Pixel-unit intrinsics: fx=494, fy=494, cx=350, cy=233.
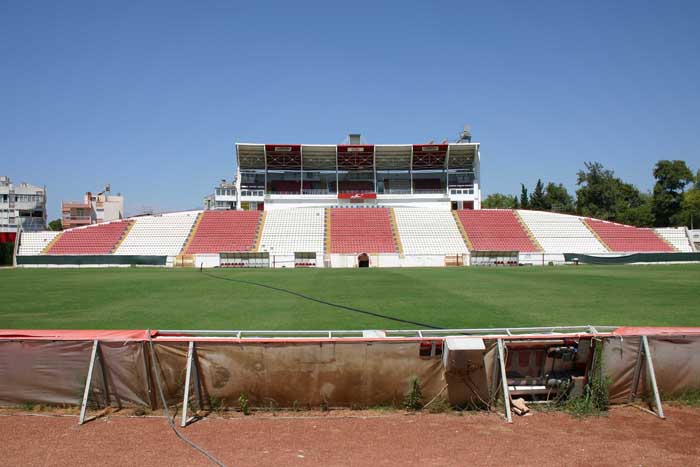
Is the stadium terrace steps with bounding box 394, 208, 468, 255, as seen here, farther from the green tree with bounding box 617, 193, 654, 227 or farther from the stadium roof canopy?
the green tree with bounding box 617, 193, 654, 227

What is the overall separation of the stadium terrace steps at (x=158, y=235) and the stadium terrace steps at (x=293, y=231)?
30.4 ft

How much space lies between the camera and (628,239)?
5594cm

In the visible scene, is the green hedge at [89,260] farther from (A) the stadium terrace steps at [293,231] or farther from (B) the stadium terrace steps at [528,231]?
(B) the stadium terrace steps at [528,231]

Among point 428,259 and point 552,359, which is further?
point 428,259

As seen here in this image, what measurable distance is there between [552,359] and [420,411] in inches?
92.8

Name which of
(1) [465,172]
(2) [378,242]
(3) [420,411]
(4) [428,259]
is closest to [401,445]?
(3) [420,411]

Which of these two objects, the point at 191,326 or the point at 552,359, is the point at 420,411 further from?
the point at 191,326

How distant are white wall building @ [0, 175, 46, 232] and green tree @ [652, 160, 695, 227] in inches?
4313

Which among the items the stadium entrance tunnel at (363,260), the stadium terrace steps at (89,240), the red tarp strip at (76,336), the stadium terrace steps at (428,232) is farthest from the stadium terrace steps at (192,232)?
the red tarp strip at (76,336)

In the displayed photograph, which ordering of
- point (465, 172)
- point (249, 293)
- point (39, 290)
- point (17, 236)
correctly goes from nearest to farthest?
point (249, 293) → point (39, 290) → point (17, 236) → point (465, 172)

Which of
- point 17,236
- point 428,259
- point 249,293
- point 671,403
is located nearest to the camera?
point 671,403

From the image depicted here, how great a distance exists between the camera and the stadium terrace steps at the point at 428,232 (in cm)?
5347

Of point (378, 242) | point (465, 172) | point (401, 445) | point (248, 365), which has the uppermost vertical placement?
point (465, 172)

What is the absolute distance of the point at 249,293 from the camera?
2297 centimetres
